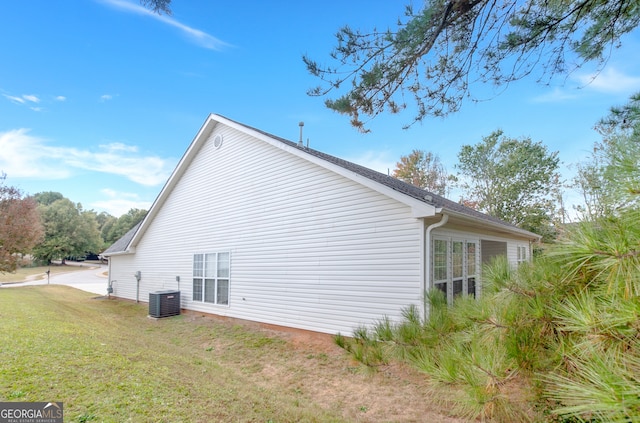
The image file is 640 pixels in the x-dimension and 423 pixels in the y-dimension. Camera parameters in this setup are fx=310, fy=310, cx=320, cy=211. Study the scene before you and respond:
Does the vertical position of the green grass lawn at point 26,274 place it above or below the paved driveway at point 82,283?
below

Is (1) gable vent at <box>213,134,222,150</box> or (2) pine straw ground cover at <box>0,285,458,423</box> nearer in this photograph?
(2) pine straw ground cover at <box>0,285,458,423</box>

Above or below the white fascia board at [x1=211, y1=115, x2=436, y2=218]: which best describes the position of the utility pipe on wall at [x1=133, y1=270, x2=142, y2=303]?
below

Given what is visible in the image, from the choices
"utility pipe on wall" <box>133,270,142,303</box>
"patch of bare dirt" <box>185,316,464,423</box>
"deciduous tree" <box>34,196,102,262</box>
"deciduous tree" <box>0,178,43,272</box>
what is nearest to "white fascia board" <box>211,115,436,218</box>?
"patch of bare dirt" <box>185,316,464,423</box>

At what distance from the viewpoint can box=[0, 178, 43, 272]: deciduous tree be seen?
20594 millimetres

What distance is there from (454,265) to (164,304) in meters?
9.14

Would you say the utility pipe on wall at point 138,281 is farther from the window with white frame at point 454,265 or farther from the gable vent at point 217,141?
the window with white frame at point 454,265

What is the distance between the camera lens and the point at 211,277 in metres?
10.2

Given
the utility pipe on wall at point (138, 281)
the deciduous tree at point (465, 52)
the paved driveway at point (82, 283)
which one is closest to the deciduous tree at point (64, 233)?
the paved driveway at point (82, 283)

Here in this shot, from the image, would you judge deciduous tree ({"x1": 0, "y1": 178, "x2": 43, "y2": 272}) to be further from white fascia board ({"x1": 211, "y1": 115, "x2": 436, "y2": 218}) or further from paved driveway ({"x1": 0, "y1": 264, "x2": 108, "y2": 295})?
white fascia board ({"x1": 211, "y1": 115, "x2": 436, "y2": 218})

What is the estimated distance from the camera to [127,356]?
4.87 metres

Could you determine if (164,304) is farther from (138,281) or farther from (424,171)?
(424,171)

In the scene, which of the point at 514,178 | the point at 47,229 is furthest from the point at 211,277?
the point at 47,229

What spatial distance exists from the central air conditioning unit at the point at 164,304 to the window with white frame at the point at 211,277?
2.24ft

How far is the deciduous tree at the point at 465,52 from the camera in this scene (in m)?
3.79
